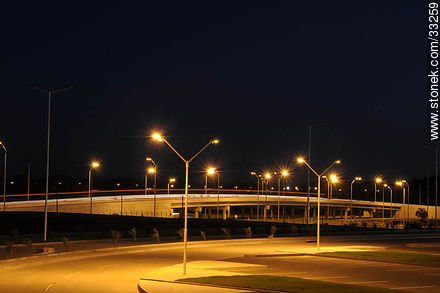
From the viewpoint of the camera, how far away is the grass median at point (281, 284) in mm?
21953

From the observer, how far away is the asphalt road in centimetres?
2397

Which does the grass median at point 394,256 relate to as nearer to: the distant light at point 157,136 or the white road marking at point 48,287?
the distant light at point 157,136

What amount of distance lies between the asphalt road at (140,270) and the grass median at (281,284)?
2.23 m

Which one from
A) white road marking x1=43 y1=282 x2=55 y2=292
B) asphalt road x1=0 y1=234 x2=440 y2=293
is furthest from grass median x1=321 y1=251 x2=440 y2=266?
white road marking x1=43 y1=282 x2=55 y2=292

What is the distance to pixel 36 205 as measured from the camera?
91688 millimetres

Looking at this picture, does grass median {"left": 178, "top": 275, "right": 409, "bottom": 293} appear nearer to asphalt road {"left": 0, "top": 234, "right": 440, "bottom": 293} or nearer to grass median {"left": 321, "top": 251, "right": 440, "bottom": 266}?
asphalt road {"left": 0, "top": 234, "right": 440, "bottom": 293}

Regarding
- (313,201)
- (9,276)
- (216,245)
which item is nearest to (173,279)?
(9,276)

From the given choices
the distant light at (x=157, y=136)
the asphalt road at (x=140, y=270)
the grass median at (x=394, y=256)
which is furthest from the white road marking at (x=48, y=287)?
the grass median at (x=394, y=256)

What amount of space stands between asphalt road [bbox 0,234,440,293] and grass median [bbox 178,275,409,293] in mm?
2229

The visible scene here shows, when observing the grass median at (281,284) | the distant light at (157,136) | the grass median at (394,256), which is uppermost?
the distant light at (157,136)

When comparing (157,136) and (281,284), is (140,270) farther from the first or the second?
(281,284)

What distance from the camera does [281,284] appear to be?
77.8ft

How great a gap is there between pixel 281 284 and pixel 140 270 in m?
9.01

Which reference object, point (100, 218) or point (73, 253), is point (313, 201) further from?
point (73, 253)
